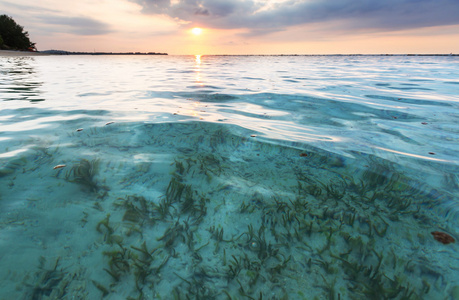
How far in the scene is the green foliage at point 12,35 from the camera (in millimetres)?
62297

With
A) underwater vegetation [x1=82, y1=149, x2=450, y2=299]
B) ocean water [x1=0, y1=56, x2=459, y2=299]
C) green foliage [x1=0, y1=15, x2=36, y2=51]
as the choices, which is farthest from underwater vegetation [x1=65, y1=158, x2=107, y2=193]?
green foliage [x1=0, y1=15, x2=36, y2=51]

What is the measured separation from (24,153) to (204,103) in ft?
15.1

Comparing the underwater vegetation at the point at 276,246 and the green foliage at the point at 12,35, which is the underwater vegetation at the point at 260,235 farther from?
the green foliage at the point at 12,35

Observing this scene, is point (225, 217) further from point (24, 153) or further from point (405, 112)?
point (405, 112)

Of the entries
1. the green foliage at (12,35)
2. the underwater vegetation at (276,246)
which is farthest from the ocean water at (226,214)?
the green foliage at (12,35)

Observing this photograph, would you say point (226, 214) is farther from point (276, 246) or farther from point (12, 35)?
point (12, 35)

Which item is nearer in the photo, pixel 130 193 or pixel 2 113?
pixel 130 193

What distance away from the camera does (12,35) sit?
212 ft

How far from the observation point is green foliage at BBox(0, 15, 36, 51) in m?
62.3

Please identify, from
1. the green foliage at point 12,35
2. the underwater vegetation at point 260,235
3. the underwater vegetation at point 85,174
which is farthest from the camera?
the green foliage at point 12,35

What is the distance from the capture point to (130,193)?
232 cm

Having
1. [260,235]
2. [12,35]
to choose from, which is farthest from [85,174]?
[12,35]

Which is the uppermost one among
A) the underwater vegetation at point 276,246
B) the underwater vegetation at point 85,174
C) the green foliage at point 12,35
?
the green foliage at point 12,35

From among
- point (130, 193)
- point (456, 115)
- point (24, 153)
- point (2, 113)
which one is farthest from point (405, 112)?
point (2, 113)
